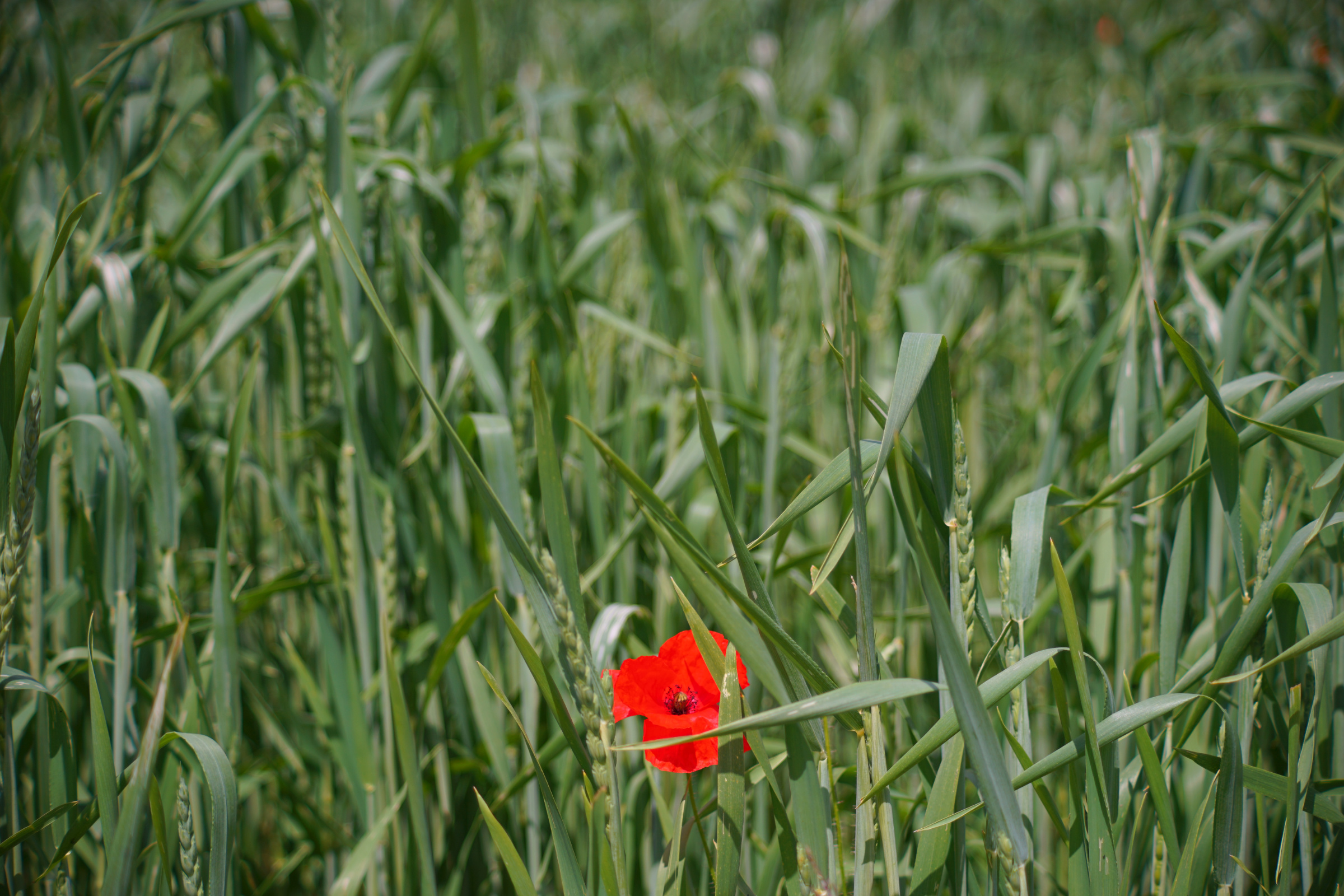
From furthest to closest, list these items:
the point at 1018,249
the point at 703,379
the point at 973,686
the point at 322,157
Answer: the point at 703,379, the point at 1018,249, the point at 322,157, the point at 973,686

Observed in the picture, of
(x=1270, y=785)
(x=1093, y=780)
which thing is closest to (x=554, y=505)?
(x=1093, y=780)

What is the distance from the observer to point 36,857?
83 cm

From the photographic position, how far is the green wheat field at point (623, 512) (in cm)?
59

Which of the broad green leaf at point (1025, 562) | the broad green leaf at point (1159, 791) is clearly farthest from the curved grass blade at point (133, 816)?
the broad green leaf at point (1159, 791)

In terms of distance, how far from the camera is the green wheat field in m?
0.59

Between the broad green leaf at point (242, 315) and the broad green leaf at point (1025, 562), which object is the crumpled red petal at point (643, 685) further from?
the broad green leaf at point (242, 315)

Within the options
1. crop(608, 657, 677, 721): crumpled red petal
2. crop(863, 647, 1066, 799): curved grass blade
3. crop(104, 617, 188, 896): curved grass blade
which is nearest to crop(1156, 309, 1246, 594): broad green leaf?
crop(863, 647, 1066, 799): curved grass blade

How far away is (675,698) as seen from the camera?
0.67 metres

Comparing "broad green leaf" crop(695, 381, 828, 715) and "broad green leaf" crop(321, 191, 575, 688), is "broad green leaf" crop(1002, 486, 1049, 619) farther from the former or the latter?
"broad green leaf" crop(321, 191, 575, 688)

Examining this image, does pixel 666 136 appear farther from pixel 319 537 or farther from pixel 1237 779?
pixel 1237 779

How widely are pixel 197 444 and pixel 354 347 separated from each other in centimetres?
43

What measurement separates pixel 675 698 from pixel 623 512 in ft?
1.43

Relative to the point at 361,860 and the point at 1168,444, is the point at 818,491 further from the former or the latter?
the point at 361,860

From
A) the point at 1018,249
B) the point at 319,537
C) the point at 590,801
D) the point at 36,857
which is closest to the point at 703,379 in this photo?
the point at 1018,249
